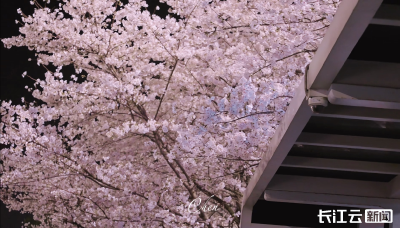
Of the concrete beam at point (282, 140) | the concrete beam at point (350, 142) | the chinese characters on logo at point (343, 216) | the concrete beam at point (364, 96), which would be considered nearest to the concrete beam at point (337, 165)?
the concrete beam at point (282, 140)

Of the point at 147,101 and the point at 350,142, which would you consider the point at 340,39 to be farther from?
the point at 147,101

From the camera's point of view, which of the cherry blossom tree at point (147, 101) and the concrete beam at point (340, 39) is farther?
the cherry blossom tree at point (147, 101)

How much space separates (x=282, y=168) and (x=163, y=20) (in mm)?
4739

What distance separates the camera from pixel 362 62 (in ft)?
6.22

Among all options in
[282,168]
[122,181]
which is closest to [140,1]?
[122,181]

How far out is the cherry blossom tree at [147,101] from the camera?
248 inches

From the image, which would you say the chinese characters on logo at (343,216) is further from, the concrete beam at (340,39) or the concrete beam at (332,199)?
the concrete beam at (340,39)

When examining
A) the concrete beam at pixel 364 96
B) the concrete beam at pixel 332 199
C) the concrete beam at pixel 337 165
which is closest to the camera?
the concrete beam at pixel 364 96

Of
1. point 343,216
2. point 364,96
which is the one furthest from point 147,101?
point 364,96

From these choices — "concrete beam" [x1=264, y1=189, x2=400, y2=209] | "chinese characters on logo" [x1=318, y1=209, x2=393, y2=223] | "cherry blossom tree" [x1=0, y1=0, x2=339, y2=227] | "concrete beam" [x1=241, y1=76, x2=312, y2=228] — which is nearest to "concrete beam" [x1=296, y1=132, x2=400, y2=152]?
"concrete beam" [x1=241, y1=76, x2=312, y2=228]

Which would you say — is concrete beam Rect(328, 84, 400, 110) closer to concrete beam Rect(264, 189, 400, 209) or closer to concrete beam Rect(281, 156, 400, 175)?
concrete beam Rect(281, 156, 400, 175)

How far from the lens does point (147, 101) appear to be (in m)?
7.62

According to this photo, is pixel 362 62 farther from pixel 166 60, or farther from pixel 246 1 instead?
pixel 166 60

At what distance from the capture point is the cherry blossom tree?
6.30m
